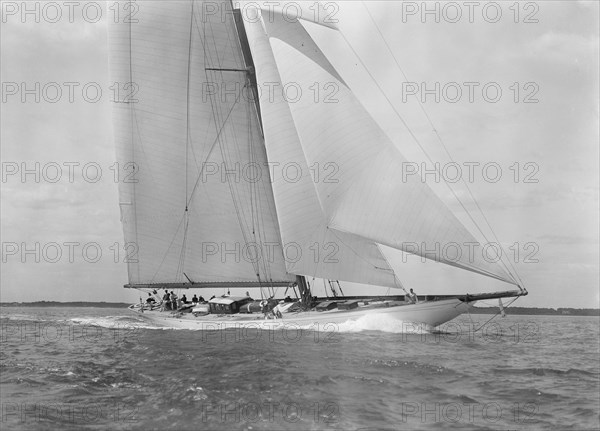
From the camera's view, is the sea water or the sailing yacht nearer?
the sea water

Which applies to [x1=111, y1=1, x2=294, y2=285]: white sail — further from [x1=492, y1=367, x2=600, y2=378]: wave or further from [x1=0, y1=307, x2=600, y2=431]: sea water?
[x1=492, y1=367, x2=600, y2=378]: wave

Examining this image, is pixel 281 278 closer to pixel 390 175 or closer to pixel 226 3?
pixel 390 175

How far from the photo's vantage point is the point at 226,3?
35.3m

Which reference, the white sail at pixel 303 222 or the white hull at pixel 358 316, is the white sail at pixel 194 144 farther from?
the white sail at pixel 303 222

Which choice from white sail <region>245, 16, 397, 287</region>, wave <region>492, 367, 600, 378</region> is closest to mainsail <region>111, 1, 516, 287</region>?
white sail <region>245, 16, 397, 287</region>

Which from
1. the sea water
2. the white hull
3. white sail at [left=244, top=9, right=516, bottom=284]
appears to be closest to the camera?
the sea water

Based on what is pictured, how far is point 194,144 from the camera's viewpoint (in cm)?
3647

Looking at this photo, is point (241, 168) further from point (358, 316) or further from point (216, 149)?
point (358, 316)

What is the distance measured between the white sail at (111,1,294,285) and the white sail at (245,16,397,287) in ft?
18.3

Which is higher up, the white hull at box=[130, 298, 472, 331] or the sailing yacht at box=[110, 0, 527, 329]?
the sailing yacht at box=[110, 0, 527, 329]

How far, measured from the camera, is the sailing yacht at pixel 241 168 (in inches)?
1110

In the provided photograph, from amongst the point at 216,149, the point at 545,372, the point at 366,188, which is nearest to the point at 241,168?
the point at 216,149

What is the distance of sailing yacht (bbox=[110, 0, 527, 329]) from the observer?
28.2 m

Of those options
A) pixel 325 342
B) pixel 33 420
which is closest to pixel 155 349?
A: pixel 325 342
